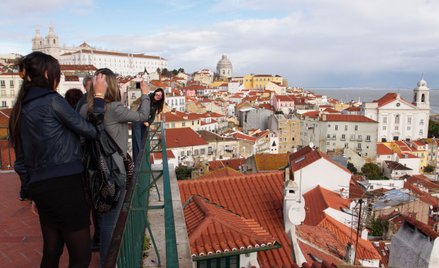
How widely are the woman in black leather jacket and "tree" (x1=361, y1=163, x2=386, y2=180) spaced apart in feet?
154

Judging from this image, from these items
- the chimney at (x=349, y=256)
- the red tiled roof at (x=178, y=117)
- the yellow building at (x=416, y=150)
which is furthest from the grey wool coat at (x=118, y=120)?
the yellow building at (x=416, y=150)

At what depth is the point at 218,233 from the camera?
597 centimetres

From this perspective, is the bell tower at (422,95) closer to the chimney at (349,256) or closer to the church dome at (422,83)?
the church dome at (422,83)

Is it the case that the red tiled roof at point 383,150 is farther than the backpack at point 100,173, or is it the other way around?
the red tiled roof at point 383,150

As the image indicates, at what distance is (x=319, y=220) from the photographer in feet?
37.2

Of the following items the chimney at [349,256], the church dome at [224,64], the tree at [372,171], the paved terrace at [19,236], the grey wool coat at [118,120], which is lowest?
the tree at [372,171]

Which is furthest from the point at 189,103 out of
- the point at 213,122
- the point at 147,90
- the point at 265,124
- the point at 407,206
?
the point at 147,90

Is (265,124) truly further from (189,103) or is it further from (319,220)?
(319,220)

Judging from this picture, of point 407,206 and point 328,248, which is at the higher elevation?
point 328,248

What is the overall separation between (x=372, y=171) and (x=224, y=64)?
321 ft

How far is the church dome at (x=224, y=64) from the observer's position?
13762cm

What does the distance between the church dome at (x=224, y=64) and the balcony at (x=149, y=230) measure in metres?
134

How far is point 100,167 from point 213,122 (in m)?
57.3

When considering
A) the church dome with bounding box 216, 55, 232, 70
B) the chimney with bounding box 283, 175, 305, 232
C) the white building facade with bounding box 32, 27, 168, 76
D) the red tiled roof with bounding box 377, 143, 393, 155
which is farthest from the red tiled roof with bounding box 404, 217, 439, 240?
the church dome with bounding box 216, 55, 232, 70
